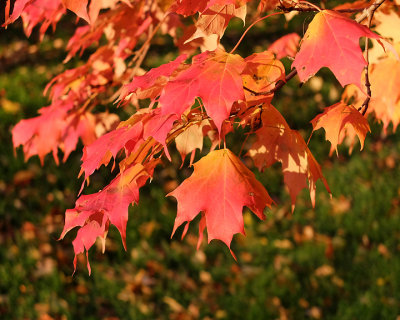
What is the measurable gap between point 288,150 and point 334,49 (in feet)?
1.20

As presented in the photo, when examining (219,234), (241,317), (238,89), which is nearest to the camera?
(238,89)

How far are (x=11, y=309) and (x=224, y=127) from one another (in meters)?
1.88

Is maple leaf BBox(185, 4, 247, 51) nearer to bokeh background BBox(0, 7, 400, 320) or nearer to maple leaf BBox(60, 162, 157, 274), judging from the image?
maple leaf BBox(60, 162, 157, 274)

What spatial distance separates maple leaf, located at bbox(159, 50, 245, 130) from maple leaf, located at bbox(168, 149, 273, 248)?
7.4 inches

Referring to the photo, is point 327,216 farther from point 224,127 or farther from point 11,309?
point 224,127

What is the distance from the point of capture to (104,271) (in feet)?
9.12

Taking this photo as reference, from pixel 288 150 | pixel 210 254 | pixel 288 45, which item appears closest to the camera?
pixel 288 150

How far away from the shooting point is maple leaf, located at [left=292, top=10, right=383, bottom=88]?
96 centimetres

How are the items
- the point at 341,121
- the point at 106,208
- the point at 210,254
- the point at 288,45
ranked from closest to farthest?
1. the point at 106,208
2. the point at 341,121
3. the point at 288,45
4. the point at 210,254

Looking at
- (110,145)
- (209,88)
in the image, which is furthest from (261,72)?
(110,145)

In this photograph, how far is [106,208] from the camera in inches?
42.8

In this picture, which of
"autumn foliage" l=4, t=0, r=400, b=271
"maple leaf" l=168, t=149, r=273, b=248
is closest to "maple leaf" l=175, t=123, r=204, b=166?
"autumn foliage" l=4, t=0, r=400, b=271

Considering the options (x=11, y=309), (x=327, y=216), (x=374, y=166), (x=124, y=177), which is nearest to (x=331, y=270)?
(x=327, y=216)

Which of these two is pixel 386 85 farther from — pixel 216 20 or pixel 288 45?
pixel 216 20
